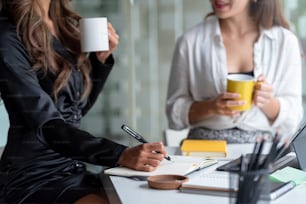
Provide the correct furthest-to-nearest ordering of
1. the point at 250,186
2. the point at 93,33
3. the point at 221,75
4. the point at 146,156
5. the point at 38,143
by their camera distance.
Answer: the point at 221,75 → the point at 93,33 → the point at 38,143 → the point at 146,156 → the point at 250,186

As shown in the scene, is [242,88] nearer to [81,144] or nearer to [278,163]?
[278,163]

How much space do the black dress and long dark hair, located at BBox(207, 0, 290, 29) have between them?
660mm

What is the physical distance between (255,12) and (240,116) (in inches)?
12.8

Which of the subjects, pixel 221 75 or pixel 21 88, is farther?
pixel 221 75

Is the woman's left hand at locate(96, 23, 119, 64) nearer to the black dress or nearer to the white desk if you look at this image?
the black dress

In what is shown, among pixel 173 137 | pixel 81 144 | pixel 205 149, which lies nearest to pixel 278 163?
pixel 205 149

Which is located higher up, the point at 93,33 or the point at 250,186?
the point at 93,33

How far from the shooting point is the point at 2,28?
1.20 m

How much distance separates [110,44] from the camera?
1.40 metres

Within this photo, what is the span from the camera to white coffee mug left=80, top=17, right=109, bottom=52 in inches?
51.4

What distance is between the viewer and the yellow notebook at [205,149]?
1250mm

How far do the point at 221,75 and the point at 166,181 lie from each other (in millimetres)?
704

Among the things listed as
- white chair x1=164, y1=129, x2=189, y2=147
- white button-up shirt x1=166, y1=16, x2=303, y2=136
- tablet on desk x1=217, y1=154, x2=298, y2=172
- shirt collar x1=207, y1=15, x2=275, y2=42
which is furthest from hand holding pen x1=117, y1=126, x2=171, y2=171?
white chair x1=164, y1=129, x2=189, y2=147

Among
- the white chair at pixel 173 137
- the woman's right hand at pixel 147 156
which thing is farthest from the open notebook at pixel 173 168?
the white chair at pixel 173 137
